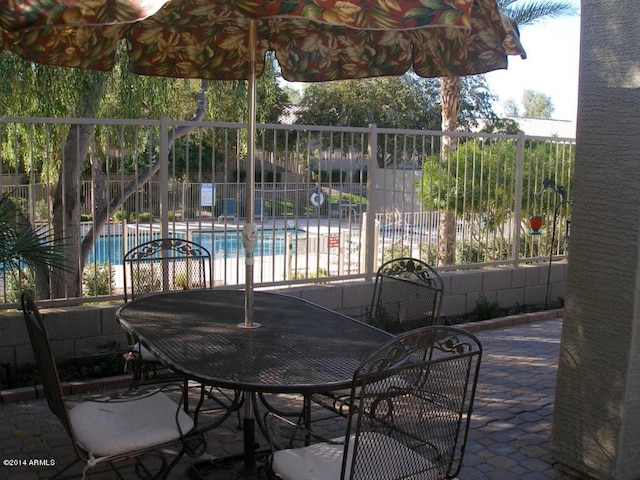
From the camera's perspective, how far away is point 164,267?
5.13 m

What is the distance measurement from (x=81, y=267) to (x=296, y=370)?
3363mm

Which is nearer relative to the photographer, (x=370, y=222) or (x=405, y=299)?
(x=405, y=299)

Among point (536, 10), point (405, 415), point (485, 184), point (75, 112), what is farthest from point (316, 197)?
point (536, 10)

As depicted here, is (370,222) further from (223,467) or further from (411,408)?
(411,408)

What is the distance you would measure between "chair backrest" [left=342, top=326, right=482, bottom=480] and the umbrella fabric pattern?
4.38 ft

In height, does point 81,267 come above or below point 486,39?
below

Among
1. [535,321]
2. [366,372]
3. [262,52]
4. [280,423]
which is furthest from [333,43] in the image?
[535,321]

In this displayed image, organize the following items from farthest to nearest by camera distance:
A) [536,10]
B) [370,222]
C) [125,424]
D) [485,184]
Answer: [536,10], [485,184], [370,222], [125,424]

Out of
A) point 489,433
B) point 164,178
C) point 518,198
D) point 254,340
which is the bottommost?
point 489,433

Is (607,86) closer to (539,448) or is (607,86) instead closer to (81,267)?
(539,448)

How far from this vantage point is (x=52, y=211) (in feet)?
18.2

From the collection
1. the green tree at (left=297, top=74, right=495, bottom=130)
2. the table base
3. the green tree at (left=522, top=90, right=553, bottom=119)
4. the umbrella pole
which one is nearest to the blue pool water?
the umbrella pole

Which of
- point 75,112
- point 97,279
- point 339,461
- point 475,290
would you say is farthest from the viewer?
point 75,112

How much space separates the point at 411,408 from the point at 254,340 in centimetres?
106
